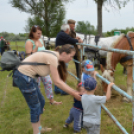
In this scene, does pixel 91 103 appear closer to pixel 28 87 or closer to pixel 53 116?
pixel 28 87

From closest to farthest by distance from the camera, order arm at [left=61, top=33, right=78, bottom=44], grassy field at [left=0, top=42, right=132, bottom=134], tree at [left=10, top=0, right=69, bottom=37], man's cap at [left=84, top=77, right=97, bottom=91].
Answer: man's cap at [left=84, top=77, right=97, bottom=91] < grassy field at [left=0, top=42, right=132, bottom=134] < arm at [left=61, top=33, right=78, bottom=44] < tree at [left=10, top=0, right=69, bottom=37]

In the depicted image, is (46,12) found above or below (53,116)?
above

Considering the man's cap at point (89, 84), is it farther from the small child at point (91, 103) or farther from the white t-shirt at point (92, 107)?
the white t-shirt at point (92, 107)

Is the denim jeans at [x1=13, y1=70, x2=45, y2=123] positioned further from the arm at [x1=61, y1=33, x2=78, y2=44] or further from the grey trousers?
the arm at [x1=61, y1=33, x2=78, y2=44]

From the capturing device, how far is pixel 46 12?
18.8 metres

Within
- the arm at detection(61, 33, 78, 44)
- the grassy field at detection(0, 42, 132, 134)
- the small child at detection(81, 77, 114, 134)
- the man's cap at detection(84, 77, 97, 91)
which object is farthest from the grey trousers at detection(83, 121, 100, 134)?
the arm at detection(61, 33, 78, 44)

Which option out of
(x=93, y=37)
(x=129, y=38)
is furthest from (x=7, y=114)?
(x=93, y=37)

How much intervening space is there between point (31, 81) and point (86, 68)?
0.79m

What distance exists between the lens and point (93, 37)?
5.55 meters

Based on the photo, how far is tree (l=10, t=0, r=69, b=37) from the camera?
18.2 meters

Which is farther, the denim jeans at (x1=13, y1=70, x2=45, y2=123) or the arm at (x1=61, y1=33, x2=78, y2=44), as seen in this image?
the arm at (x1=61, y1=33, x2=78, y2=44)

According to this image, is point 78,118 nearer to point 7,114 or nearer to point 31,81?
point 31,81

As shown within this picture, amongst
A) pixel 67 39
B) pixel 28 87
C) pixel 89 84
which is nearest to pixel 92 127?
pixel 89 84

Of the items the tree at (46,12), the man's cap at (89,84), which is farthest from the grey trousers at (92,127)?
the tree at (46,12)
